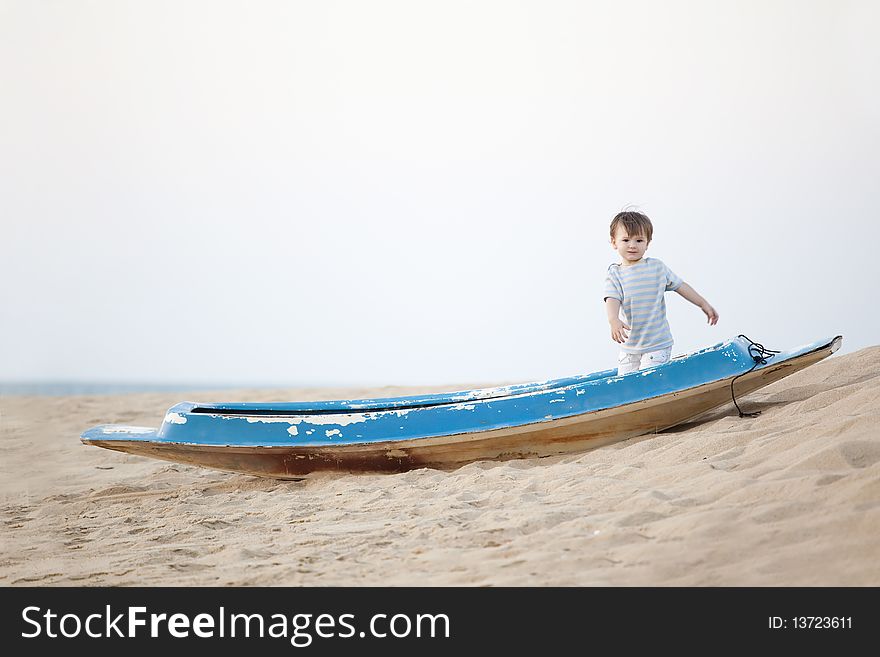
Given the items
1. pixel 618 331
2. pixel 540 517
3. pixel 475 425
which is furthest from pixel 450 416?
pixel 540 517

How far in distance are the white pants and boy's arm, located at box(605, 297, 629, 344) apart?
0.14 metres

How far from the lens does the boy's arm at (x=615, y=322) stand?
3.98 meters

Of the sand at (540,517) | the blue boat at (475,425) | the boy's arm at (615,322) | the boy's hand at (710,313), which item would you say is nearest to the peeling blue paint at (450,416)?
the blue boat at (475,425)

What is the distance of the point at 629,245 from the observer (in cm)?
414

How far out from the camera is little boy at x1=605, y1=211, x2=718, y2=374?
4.11 metres

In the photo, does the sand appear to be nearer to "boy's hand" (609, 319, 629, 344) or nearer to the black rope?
the black rope

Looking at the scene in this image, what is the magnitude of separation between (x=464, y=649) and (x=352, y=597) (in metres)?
0.35

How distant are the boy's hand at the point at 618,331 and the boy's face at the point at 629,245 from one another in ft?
1.21

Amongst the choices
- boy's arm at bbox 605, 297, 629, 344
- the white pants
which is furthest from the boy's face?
the white pants

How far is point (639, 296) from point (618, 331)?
26 cm

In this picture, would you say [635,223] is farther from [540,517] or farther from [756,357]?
[540,517]

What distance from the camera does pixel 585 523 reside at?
235cm

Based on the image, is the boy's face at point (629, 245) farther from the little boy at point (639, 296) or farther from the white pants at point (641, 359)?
the white pants at point (641, 359)

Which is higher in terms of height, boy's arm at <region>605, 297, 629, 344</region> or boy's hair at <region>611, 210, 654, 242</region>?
boy's hair at <region>611, 210, 654, 242</region>
